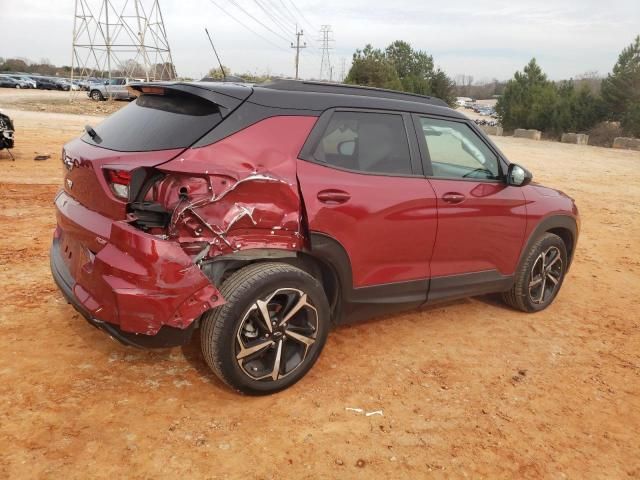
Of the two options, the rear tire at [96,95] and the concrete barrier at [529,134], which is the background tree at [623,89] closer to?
the concrete barrier at [529,134]

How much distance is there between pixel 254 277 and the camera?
9.49ft

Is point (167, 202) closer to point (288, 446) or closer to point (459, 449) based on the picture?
point (288, 446)

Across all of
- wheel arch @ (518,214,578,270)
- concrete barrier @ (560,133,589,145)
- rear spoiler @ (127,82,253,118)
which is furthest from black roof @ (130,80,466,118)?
concrete barrier @ (560,133,589,145)

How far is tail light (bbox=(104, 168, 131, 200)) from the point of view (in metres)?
2.74

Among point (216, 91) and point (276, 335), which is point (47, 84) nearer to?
point (216, 91)

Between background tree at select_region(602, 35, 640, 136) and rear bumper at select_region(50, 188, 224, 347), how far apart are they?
3436 centimetres

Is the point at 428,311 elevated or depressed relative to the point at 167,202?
depressed

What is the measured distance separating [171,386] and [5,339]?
4.22 feet

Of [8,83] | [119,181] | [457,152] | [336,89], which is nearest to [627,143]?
[457,152]

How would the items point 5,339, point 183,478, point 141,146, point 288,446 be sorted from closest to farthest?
point 183,478, point 288,446, point 141,146, point 5,339

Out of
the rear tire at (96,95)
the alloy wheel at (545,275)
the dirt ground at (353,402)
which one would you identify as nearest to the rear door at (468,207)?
the alloy wheel at (545,275)

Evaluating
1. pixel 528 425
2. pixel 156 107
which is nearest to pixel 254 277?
pixel 156 107

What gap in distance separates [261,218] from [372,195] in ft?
2.51

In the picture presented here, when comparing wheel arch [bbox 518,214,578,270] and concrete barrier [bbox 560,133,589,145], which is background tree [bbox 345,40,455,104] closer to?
concrete barrier [bbox 560,133,589,145]
